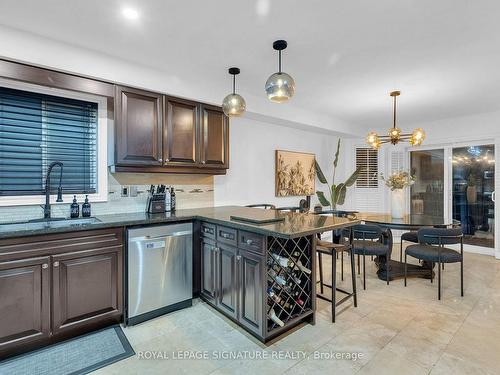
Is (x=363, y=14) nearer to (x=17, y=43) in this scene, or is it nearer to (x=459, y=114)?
(x=17, y=43)

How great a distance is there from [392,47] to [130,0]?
228cm

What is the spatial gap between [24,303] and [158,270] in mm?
1002

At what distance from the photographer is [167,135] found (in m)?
3.15

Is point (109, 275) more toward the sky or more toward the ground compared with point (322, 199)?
more toward the ground

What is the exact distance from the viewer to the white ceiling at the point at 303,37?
80.4 inches

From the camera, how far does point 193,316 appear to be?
2.72 metres

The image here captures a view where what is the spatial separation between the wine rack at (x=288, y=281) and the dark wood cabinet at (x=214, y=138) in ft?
5.23

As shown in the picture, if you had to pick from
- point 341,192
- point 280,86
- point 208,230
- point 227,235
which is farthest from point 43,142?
point 341,192

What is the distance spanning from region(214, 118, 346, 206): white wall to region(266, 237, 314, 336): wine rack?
6.02 ft

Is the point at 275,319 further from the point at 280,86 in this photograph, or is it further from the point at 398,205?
the point at 398,205

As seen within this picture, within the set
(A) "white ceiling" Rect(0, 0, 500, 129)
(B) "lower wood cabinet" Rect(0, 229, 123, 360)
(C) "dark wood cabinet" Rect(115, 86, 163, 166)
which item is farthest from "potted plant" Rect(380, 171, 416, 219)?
(B) "lower wood cabinet" Rect(0, 229, 123, 360)

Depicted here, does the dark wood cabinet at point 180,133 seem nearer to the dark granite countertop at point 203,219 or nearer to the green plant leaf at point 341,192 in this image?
the dark granite countertop at point 203,219

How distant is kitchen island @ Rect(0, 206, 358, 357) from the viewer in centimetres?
206

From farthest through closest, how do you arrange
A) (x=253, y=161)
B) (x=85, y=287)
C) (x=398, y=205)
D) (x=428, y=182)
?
Result: (x=428, y=182) < (x=253, y=161) < (x=398, y=205) < (x=85, y=287)
